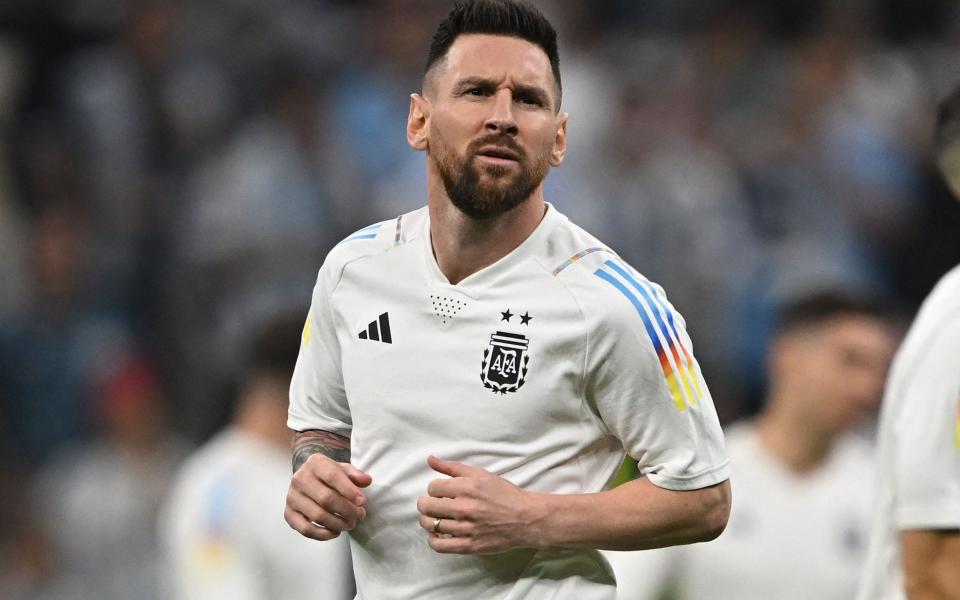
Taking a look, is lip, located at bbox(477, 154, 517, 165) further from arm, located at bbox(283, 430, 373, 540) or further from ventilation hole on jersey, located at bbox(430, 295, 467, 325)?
arm, located at bbox(283, 430, 373, 540)

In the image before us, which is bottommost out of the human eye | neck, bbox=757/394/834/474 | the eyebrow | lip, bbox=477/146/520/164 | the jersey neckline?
neck, bbox=757/394/834/474

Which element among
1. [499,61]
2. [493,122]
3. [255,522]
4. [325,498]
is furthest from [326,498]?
[255,522]

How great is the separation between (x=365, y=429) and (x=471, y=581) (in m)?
0.42

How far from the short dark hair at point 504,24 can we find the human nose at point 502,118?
169mm

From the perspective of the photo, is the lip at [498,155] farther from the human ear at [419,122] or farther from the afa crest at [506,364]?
the afa crest at [506,364]

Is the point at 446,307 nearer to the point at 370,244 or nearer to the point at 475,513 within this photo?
the point at 370,244

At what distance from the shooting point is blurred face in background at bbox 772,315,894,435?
19.6 feet

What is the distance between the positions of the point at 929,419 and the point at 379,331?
5.12ft

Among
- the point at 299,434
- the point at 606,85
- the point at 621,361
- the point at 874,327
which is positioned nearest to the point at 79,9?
the point at 606,85

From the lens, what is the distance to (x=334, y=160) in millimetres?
9953

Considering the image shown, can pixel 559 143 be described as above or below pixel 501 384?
above

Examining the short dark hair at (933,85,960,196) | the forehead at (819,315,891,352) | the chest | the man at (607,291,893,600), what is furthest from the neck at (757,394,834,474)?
the chest

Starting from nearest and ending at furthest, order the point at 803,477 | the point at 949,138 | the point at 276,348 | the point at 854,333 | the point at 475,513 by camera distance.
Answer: the point at 475,513 < the point at 949,138 < the point at 854,333 < the point at 803,477 < the point at 276,348

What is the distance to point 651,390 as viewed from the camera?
3430 mm
